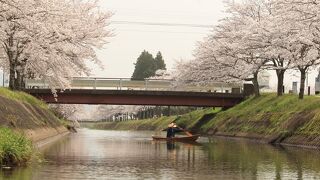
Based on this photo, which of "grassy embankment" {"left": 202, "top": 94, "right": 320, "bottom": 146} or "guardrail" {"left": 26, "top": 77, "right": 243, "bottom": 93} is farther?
"guardrail" {"left": 26, "top": 77, "right": 243, "bottom": 93}

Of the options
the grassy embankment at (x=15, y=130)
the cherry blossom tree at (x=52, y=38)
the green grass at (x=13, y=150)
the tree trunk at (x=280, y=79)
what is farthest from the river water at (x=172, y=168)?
the tree trunk at (x=280, y=79)

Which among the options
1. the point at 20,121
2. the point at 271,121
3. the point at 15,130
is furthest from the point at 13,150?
the point at 271,121

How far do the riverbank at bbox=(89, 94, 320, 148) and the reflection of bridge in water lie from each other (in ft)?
10.0

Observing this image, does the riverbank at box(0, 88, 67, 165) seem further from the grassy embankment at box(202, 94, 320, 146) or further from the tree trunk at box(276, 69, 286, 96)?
the tree trunk at box(276, 69, 286, 96)

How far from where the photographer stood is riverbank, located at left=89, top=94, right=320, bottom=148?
46.6m

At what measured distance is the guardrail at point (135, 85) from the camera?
74.6 m

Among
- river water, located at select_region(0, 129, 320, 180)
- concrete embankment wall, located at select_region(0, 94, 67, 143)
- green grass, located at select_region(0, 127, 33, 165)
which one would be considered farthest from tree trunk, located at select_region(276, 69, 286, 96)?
green grass, located at select_region(0, 127, 33, 165)

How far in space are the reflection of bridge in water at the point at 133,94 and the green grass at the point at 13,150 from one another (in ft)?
156

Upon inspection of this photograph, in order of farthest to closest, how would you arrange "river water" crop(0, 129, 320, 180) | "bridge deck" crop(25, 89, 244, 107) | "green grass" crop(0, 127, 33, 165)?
"bridge deck" crop(25, 89, 244, 107) < "green grass" crop(0, 127, 33, 165) < "river water" crop(0, 129, 320, 180)

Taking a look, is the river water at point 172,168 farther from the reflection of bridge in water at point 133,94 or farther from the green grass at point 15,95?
the reflection of bridge in water at point 133,94

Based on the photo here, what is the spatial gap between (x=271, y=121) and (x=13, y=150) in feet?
119

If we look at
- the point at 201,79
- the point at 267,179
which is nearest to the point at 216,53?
the point at 201,79

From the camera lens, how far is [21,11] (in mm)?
33375

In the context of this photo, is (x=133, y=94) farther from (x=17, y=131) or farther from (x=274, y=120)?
(x=17, y=131)
